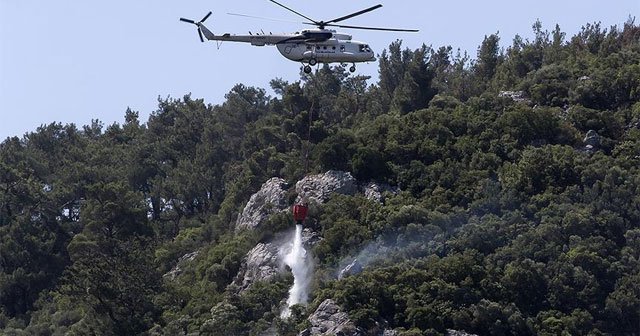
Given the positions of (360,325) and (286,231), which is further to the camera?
(286,231)

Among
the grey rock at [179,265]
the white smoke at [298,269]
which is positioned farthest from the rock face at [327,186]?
the grey rock at [179,265]

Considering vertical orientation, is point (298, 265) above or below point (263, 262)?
below

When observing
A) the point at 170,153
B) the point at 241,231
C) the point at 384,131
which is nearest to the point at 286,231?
the point at 241,231

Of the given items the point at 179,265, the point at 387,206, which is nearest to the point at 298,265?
the point at 387,206

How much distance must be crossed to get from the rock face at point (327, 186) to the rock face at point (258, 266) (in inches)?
143

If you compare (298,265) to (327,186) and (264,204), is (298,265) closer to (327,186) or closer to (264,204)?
(327,186)

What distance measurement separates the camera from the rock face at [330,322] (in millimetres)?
62469

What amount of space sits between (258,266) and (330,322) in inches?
361

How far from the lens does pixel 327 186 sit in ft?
249

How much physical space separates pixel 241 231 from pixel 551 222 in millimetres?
14992

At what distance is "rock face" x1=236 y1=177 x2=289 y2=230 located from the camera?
7562 cm

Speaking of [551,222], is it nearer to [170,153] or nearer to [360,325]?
[360,325]

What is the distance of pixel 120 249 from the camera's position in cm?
7631

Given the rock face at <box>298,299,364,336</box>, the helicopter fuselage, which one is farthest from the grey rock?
the helicopter fuselage
